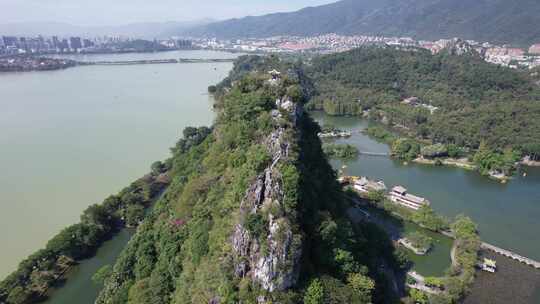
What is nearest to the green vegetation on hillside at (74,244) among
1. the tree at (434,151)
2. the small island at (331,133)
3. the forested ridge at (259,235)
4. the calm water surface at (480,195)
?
the forested ridge at (259,235)

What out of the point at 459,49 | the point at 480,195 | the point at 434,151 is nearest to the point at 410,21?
the point at 459,49

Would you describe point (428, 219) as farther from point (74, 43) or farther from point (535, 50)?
point (74, 43)

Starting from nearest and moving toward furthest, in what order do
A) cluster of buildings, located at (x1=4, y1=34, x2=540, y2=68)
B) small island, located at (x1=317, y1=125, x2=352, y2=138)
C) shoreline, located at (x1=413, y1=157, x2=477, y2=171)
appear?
shoreline, located at (x1=413, y1=157, x2=477, y2=171) → small island, located at (x1=317, y1=125, x2=352, y2=138) → cluster of buildings, located at (x1=4, y1=34, x2=540, y2=68)

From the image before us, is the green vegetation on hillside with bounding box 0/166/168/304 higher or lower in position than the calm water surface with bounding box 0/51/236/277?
lower

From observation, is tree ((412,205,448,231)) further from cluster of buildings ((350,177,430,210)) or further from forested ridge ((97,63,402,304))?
forested ridge ((97,63,402,304))

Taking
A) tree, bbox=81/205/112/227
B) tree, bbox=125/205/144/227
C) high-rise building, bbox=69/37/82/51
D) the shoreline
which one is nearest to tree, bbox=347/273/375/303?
tree, bbox=125/205/144/227

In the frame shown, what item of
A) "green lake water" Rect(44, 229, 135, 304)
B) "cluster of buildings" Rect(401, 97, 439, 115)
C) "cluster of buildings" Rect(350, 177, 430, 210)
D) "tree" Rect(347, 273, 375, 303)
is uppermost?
"cluster of buildings" Rect(401, 97, 439, 115)

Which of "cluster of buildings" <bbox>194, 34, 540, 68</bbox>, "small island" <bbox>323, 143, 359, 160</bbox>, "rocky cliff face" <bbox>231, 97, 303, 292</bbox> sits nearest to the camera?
"rocky cliff face" <bbox>231, 97, 303, 292</bbox>

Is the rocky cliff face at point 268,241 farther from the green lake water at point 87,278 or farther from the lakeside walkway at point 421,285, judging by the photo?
the green lake water at point 87,278
